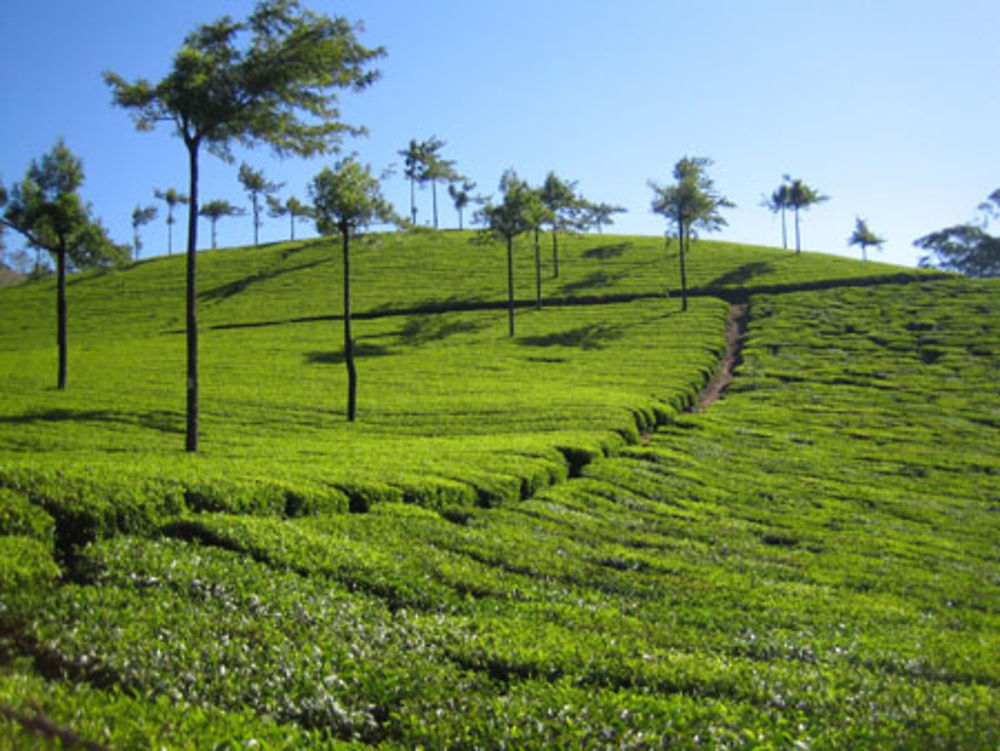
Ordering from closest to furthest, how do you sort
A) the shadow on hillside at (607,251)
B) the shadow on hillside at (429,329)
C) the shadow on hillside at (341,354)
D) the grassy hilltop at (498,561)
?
the grassy hilltop at (498,561)
the shadow on hillside at (341,354)
the shadow on hillside at (429,329)
the shadow on hillside at (607,251)

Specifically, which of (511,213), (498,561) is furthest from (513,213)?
(498,561)

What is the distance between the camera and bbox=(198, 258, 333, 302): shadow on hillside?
9312 centimetres

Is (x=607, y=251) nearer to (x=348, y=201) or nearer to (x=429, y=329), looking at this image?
(x=429, y=329)

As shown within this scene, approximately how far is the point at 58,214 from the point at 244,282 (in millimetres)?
57825

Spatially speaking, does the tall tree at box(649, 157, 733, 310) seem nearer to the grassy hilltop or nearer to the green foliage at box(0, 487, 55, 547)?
the grassy hilltop

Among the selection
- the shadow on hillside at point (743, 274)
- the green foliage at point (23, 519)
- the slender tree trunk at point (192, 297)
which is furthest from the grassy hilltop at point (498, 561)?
the shadow on hillside at point (743, 274)

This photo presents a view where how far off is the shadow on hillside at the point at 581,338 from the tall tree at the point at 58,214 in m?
35.4

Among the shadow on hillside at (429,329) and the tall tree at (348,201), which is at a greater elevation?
the tall tree at (348,201)

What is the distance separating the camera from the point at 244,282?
100375 millimetres

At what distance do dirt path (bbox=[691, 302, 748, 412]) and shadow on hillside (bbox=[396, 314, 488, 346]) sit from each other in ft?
80.5

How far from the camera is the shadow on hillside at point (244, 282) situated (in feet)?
306

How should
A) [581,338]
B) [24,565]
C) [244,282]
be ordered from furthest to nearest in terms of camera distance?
[244,282] → [581,338] → [24,565]

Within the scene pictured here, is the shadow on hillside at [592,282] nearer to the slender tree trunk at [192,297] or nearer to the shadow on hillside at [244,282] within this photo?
the shadow on hillside at [244,282]

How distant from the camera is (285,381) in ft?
157
